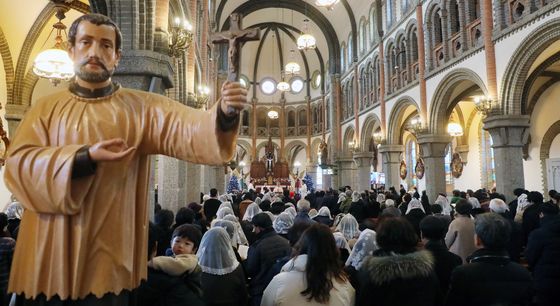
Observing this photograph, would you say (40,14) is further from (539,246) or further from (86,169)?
(539,246)

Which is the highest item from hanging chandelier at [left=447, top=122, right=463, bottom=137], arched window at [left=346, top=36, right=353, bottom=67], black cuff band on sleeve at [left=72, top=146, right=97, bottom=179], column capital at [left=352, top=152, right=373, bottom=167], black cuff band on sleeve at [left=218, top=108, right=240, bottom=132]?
arched window at [left=346, top=36, right=353, bottom=67]

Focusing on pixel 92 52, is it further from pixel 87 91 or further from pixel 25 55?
pixel 25 55

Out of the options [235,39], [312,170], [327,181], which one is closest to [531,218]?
[235,39]

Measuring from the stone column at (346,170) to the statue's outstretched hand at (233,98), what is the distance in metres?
26.0

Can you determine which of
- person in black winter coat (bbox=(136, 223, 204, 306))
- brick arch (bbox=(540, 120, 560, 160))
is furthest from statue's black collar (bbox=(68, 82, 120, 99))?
brick arch (bbox=(540, 120, 560, 160))

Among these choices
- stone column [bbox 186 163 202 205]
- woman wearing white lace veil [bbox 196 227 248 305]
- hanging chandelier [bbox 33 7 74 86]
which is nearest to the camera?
woman wearing white lace veil [bbox 196 227 248 305]

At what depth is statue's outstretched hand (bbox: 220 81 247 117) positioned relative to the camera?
1.54 metres

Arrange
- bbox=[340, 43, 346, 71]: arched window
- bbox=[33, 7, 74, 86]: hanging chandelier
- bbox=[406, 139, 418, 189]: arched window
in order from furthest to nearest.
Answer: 1. bbox=[340, 43, 346, 71]: arched window
2. bbox=[406, 139, 418, 189]: arched window
3. bbox=[33, 7, 74, 86]: hanging chandelier

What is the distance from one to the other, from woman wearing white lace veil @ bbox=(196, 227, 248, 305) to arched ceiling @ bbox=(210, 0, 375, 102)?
821 inches

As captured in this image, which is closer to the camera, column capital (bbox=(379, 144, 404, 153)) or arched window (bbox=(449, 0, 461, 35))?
arched window (bbox=(449, 0, 461, 35))

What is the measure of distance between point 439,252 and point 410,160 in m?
25.0

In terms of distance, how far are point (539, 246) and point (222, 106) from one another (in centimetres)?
411

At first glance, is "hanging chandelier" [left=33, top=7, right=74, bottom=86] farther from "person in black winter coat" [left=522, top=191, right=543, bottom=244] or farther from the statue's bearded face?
"person in black winter coat" [left=522, top=191, right=543, bottom=244]

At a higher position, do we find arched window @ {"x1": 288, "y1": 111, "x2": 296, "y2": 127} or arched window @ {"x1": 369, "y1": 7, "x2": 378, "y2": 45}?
arched window @ {"x1": 369, "y1": 7, "x2": 378, "y2": 45}
